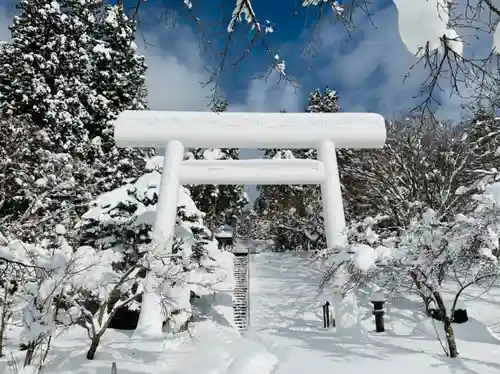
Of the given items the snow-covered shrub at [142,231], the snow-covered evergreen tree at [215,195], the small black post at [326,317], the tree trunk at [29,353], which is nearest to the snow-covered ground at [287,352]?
the tree trunk at [29,353]

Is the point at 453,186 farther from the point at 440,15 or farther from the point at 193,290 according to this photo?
the point at 440,15

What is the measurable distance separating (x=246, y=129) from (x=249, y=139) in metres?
0.20

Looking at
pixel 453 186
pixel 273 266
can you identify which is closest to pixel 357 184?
Answer: pixel 453 186

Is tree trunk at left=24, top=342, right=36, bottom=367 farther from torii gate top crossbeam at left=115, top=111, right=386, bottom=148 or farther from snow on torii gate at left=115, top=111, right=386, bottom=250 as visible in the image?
torii gate top crossbeam at left=115, top=111, right=386, bottom=148

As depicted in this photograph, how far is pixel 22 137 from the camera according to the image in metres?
11.9

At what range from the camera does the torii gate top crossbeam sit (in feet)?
24.4

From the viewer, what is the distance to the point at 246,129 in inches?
293

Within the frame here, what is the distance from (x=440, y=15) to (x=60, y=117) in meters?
15.0

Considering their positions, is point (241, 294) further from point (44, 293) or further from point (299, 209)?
point (299, 209)

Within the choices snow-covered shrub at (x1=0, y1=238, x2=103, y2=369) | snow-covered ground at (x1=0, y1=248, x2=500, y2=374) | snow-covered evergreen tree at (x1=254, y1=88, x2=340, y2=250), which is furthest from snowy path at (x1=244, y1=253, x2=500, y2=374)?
snow-covered evergreen tree at (x1=254, y1=88, x2=340, y2=250)

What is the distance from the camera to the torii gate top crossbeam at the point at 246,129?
24.4 ft

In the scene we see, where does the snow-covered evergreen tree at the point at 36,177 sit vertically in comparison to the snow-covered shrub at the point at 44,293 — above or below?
above

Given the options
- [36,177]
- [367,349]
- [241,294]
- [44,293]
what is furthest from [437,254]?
[36,177]

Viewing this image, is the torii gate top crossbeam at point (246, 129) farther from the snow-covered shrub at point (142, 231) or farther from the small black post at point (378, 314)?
the small black post at point (378, 314)
